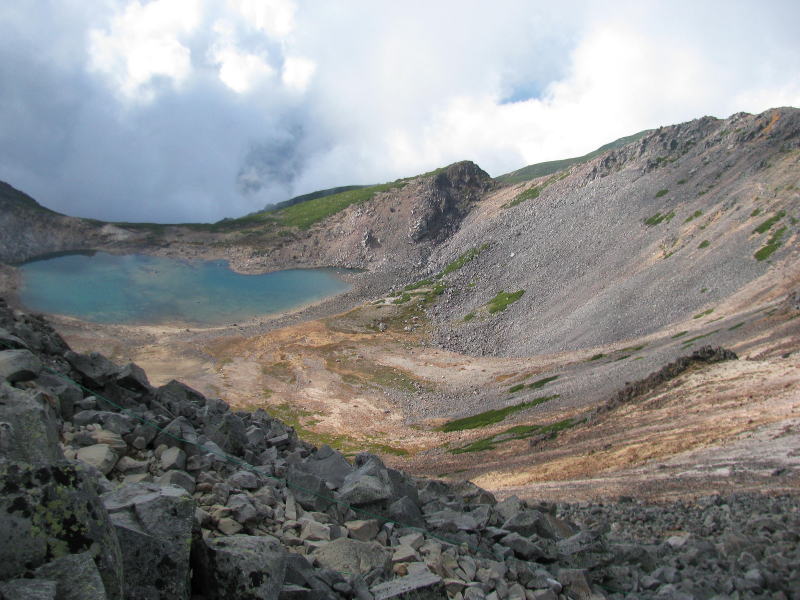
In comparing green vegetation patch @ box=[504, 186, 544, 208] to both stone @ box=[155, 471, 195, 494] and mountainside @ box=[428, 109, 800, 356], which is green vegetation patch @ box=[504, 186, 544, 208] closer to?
mountainside @ box=[428, 109, 800, 356]

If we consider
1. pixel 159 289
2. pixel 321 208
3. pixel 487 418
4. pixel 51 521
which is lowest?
pixel 487 418

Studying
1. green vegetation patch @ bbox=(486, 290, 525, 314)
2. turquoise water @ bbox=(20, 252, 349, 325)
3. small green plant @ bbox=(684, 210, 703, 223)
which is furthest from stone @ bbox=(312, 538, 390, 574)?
turquoise water @ bbox=(20, 252, 349, 325)

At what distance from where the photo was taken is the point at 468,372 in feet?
228

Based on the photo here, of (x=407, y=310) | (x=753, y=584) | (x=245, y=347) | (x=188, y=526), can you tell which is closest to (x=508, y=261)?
(x=407, y=310)

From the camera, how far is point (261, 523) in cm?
1168

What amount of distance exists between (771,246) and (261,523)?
68881 mm

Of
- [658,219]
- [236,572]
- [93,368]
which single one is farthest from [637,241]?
[236,572]

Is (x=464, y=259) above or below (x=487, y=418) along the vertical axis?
above

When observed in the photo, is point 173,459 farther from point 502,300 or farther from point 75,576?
point 502,300

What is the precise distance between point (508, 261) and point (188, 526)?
99394 millimetres

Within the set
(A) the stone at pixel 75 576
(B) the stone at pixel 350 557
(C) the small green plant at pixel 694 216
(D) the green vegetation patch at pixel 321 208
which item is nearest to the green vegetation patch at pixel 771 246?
(C) the small green plant at pixel 694 216

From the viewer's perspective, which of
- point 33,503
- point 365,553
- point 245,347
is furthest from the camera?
point 245,347

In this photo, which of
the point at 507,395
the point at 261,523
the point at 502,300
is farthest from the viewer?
the point at 502,300

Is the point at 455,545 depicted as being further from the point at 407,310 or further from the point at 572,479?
the point at 407,310
